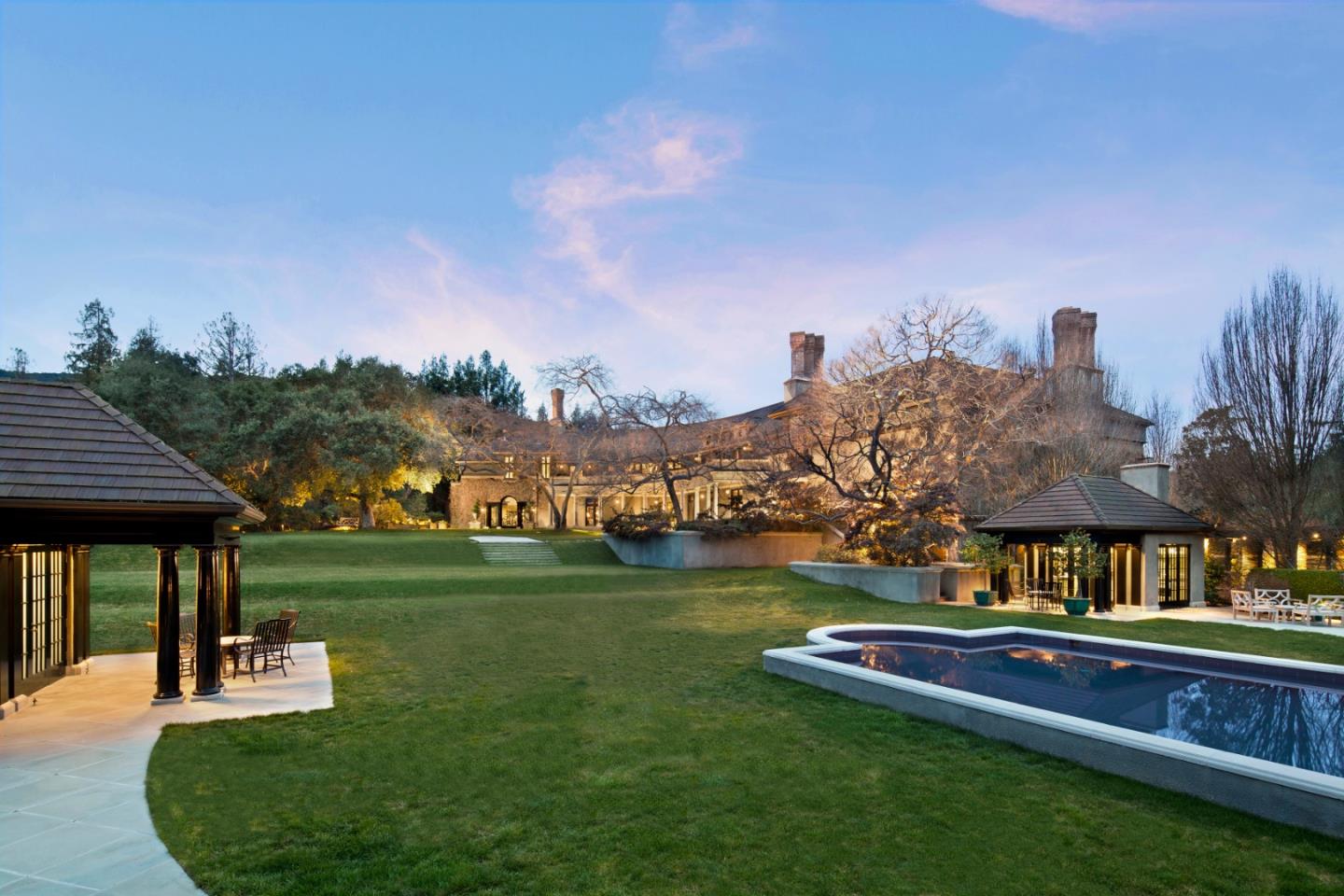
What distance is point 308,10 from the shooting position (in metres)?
14.8

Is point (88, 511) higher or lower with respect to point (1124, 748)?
higher

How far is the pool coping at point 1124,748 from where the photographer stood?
509cm

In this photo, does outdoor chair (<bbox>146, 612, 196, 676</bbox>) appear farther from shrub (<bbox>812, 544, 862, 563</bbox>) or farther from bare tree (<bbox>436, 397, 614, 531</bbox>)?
bare tree (<bbox>436, 397, 614, 531</bbox>)

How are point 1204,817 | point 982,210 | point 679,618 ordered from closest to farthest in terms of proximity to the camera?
point 1204,817, point 679,618, point 982,210

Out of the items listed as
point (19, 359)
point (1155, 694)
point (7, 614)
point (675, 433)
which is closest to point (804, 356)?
point (675, 433)

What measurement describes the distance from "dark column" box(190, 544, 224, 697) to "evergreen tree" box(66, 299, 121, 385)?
48242 millimetres

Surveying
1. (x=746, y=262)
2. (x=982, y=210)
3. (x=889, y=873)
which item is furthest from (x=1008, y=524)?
(x=889, y=873)

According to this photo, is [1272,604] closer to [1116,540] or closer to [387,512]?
[1116,540]

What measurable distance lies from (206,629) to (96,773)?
116 inches

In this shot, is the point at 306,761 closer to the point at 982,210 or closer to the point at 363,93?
the point at 363,93

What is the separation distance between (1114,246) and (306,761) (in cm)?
2395

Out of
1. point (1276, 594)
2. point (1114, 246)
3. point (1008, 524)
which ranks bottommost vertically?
point (1276, 594)

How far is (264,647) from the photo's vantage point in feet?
33.4

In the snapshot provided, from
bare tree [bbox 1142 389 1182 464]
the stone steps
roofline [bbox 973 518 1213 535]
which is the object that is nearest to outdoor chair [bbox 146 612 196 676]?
the stone steps
